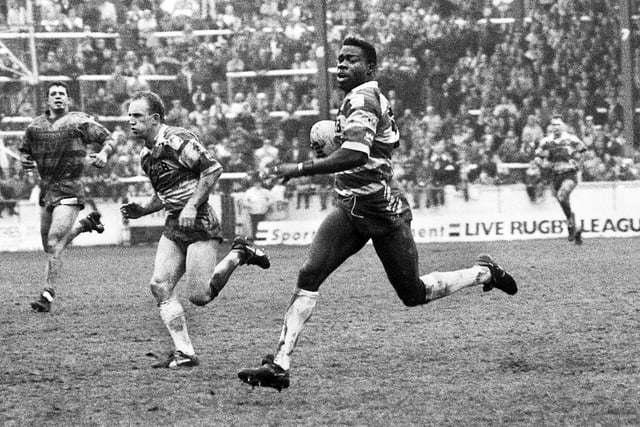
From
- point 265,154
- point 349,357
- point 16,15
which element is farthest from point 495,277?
point 16,15

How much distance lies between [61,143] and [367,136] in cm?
615

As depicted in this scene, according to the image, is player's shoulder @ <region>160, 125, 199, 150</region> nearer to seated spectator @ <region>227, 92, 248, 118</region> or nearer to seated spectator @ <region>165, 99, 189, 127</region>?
seated spectator @ <region>165, 99, 189, 127</region>

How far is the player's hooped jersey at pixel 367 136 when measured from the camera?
666cm

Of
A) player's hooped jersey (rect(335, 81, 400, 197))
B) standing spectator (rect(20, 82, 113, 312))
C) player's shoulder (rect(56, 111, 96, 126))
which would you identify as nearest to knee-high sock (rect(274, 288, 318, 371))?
player's hooped jersey (rect(335, 81, 400, 197))

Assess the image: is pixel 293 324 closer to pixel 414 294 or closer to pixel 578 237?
pixel 414 294

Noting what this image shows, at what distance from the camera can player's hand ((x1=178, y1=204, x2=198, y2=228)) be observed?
7652 mm

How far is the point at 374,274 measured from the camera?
15461 millimetres

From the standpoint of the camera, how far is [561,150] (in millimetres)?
20312

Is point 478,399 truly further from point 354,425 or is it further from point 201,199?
point 201,199

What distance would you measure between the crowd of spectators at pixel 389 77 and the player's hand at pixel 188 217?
15463mm

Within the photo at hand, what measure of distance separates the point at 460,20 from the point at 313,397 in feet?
59.9

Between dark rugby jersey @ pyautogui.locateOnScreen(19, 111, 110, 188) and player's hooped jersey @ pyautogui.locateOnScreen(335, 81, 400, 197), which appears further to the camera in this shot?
dark rugby jersey @ pyautogui.locateOnScreen(19, 111, 110, 188)

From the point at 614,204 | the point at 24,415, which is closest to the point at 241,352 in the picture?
the point at 24,415

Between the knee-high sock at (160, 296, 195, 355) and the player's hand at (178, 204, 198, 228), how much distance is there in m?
0.61
